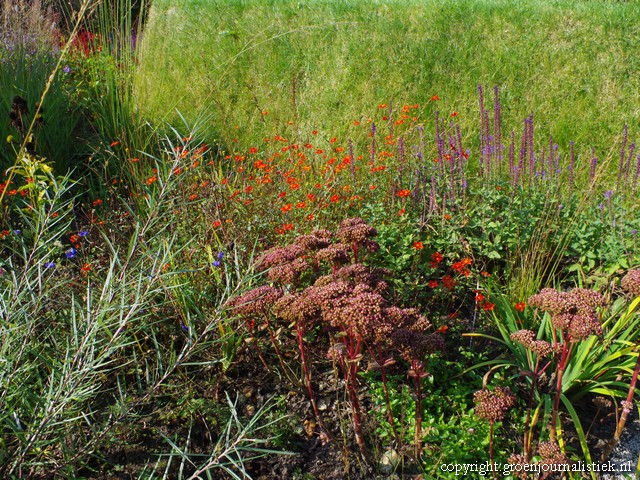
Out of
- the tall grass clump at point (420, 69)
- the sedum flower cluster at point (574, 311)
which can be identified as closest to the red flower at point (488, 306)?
the sedum flower cluster at point (574, 311)

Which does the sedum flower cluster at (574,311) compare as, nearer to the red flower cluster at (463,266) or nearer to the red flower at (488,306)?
the red flower at (488,306)

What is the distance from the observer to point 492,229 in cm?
321

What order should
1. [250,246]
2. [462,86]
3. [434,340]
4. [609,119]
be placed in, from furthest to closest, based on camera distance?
[462,86] → [609,119] → [250,246] → [434,340]

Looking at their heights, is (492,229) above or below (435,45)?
below

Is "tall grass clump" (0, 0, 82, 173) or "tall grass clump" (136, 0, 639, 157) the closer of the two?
"tall grass clump" (0, 0, 82, 173)

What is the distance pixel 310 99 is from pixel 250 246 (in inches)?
142

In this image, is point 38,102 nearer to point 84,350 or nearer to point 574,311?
point 84,350

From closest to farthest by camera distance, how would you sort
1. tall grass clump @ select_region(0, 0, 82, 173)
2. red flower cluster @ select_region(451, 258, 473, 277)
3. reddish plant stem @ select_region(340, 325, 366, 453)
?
reddish plant stem @ select_region(340, 325, 366, 453), red flower cluster @ select_region(451, 258, 473, 277), tall grass clump @ select_region(0, 0, 82, 173)

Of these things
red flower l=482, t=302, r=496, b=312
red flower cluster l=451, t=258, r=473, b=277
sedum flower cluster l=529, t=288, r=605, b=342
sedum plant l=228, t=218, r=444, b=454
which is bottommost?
→ red flower l=482, t=302, r=496, b=312

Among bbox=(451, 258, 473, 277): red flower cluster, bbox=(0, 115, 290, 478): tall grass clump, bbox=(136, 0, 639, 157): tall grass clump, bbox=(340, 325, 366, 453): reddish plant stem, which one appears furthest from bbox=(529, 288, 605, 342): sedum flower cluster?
bbox=(136, 0, 639, 157): tall grass clump

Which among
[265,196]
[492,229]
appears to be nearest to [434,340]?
[492,229]

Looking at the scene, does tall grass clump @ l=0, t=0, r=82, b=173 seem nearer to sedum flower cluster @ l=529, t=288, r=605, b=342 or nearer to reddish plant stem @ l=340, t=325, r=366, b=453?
reddish plant stem @ l=340, t=325, r=366, b=453

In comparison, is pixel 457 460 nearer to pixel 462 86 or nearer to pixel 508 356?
pixel 508 356

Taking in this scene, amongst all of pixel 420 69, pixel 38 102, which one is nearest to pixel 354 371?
pixel 38 102
